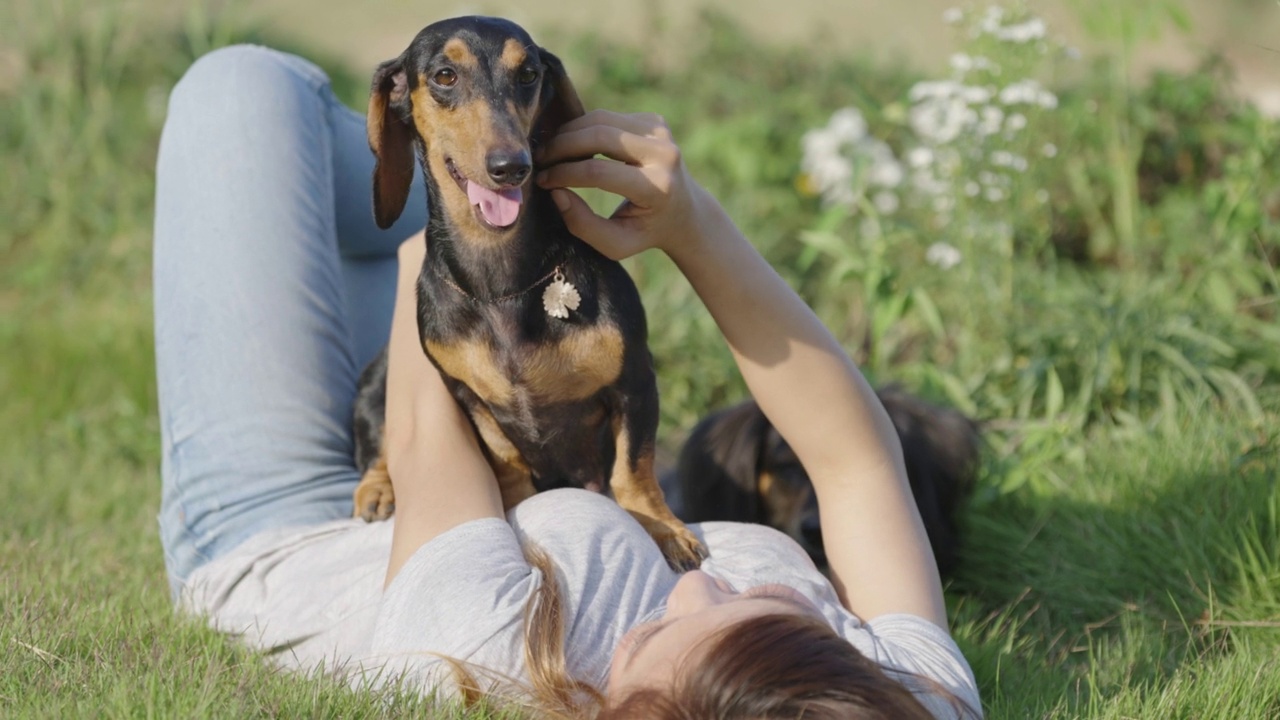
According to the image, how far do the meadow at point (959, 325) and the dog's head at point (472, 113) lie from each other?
824 mm

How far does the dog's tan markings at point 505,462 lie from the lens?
244cm

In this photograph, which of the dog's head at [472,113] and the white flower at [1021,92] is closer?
the dog's head at [472,113]

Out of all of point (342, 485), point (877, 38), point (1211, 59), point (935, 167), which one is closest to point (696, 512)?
point (342, 485)

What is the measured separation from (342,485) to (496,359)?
696 millimetres

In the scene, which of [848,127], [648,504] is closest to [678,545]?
[648,504]

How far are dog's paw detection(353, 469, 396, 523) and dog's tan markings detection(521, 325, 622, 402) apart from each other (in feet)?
1.64

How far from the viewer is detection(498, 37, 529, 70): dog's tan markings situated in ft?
6.93

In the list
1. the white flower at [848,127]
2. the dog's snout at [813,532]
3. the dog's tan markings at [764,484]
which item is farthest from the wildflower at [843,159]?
the dog's snout at [813,532]

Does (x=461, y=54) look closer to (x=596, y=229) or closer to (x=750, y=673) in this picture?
(x=596, y=229)

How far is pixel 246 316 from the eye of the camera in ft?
8.91

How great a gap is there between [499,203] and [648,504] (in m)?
0.66

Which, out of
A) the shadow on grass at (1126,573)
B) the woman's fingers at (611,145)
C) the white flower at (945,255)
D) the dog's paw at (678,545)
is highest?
the woman's fingers at (611,145)

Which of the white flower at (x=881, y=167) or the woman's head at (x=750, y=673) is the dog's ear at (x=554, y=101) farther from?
the white flower at (x=881, y=167)

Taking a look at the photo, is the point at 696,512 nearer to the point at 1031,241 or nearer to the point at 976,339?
the point at 976,339
